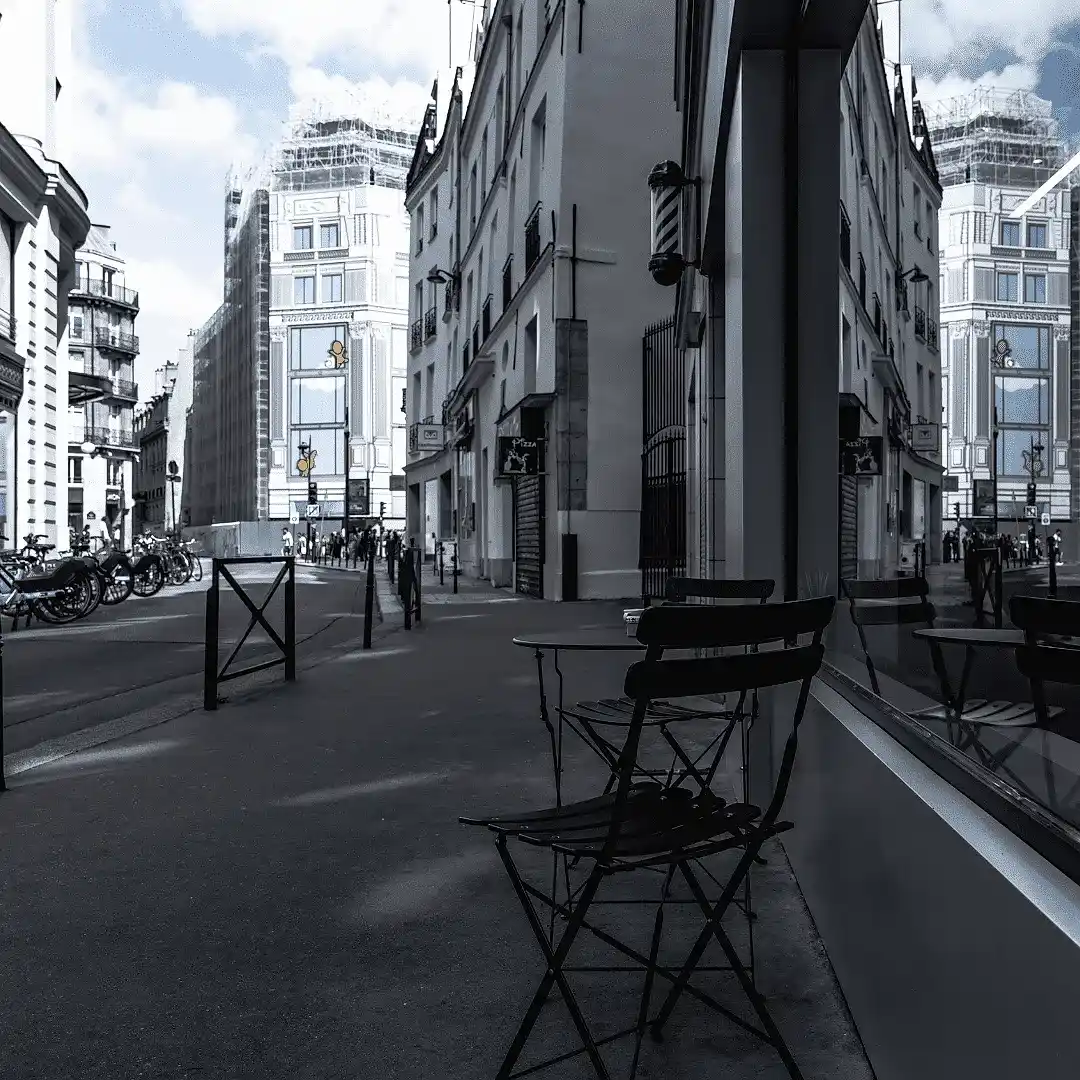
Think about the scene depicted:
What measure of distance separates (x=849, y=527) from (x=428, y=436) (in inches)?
1317

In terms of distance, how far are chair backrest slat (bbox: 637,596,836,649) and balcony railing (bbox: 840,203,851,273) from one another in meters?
2.23

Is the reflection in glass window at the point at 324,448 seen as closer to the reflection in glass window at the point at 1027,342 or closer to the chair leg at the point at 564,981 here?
the chair leg at the point at 564,981

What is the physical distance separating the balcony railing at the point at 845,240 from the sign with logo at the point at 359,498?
60799 mm

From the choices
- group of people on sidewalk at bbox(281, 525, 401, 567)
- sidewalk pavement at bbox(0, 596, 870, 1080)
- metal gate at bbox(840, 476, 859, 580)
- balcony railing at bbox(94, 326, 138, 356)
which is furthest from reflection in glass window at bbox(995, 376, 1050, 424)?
balcony railing at bbox(94, 326, 138, 356)

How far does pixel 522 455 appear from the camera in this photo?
65.6ft

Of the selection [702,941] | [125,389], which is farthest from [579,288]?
[125,389]

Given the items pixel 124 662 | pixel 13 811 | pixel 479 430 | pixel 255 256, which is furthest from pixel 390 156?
pixel 13 811

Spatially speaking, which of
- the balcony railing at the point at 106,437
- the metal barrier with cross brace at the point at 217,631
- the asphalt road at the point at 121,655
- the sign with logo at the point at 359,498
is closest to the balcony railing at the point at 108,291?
the balcony railing at the point at 106,437

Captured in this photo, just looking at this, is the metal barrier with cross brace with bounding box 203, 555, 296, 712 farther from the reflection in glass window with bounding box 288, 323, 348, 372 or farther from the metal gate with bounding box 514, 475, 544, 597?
the reflection in glass window with bounding box 288, 323, 348, 372

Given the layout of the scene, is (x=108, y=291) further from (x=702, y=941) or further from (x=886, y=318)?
(x=702, y=941)

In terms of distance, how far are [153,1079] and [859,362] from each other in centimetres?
289

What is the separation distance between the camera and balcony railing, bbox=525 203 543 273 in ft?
69.6

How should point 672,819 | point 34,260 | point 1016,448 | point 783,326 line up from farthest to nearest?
1. point 34,260
2. point 783,326
3. point 672,819
4. point 1016,448

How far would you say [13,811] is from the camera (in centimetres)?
484
